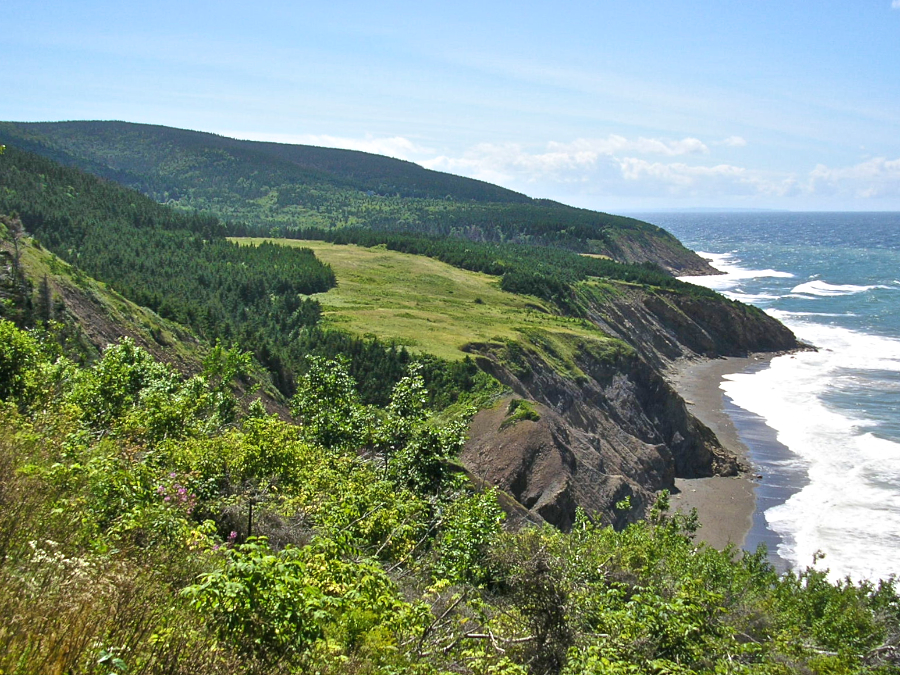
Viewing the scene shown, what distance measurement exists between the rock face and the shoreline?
5.23 feet

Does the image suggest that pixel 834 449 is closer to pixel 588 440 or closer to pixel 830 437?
pixel 830 437

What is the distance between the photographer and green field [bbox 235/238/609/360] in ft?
198

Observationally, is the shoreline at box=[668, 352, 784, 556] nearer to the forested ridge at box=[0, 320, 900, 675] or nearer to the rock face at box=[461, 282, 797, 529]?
the rock face at box=[461, 282, 797, 529]

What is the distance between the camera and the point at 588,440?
1902 inches

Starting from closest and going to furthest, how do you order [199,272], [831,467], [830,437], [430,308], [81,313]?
[81,313] < [831,467] < [830,437] < [430,308] < [199,272]

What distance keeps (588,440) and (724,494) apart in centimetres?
1080

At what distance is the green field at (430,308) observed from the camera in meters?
60.4

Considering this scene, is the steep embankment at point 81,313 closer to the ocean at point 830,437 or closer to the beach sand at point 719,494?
the beach sand at point 719,494

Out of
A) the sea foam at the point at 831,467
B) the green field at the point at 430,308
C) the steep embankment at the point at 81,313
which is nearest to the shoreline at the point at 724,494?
the sea foam at the point at 831,467

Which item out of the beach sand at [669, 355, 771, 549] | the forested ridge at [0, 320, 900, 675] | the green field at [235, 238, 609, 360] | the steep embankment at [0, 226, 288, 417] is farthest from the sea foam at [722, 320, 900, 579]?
the steep embankment at [0, 226, 288, 417]

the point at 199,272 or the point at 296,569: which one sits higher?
the point at 296,569

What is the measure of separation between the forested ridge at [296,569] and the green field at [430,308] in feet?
110

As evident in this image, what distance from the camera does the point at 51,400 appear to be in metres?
18.0

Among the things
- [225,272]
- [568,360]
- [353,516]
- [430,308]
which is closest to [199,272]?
[225,272]
